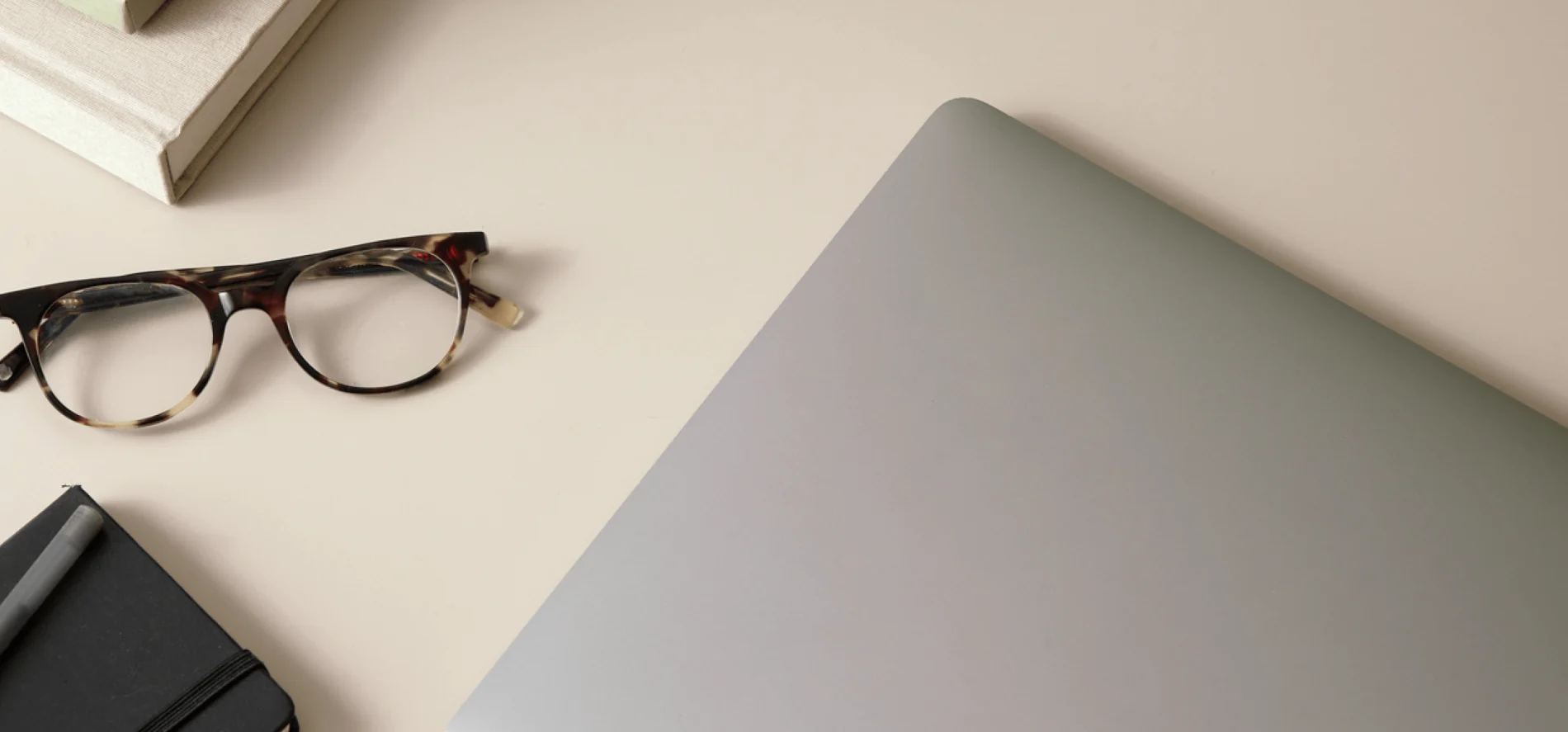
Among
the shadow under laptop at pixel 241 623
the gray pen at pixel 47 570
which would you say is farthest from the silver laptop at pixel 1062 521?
the gray pen at pixel 47 570

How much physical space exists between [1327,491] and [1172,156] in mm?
303

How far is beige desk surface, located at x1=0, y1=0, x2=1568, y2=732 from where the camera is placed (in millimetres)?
585

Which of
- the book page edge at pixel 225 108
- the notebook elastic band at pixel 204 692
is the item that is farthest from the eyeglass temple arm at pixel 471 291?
the notebook elastic band at pixel 204 692

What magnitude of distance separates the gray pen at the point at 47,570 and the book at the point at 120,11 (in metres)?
0.27

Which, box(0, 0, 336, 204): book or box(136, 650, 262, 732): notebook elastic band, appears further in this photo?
box(0, 0, 336, 204): book

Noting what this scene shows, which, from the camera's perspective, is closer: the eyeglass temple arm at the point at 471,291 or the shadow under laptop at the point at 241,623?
the shadow under laptop at the point at 241,623

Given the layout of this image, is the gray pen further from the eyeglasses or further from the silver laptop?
the silver laptop

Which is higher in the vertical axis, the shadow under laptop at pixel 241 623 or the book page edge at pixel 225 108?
the book page edge at pixel 225 108

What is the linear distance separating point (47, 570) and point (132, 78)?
27 centimetres

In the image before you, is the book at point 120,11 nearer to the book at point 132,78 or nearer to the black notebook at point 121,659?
the book at point 132,78

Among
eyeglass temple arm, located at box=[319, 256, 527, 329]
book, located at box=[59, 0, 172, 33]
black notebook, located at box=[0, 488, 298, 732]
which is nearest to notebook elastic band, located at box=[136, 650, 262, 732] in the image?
black notebook, located at box=[0, 488, 298, 732]

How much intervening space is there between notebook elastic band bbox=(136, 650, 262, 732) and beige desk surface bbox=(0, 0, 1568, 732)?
4cm

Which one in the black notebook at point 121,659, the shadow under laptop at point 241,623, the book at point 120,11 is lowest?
the black notebook at point 121,659

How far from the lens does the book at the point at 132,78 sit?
0.62 meters
